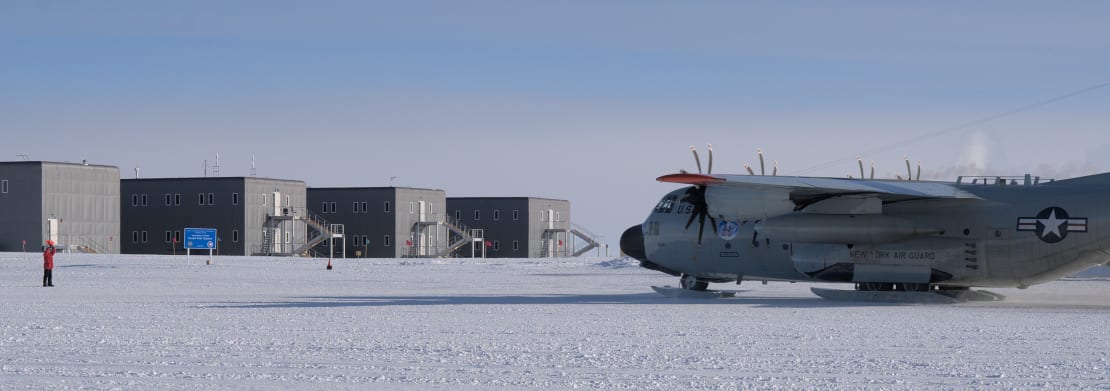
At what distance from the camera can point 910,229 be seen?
82.4 ft

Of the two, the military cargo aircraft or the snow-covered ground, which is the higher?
the military cargo aircraft

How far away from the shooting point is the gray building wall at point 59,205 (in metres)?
71.1

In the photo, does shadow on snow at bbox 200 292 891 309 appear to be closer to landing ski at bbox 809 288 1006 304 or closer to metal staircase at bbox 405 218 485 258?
landing ski at bbox 809 288 1006 304

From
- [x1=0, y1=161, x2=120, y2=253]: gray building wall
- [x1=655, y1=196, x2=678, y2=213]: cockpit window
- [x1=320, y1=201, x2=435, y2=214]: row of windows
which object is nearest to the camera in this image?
[x1=655, y1=196, x2=678, y2=213]: cockpit window

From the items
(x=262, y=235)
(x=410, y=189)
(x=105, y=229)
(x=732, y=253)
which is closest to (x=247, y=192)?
(x=262, y=235)

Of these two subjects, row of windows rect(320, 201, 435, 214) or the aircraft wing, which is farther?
row of windows rect(320, 201, 435, 214)

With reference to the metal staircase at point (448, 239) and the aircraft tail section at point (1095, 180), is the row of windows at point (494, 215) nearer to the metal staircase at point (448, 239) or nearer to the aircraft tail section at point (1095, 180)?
the metal staircase at point (448, 239)

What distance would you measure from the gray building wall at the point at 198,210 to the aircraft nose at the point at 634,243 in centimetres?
5394

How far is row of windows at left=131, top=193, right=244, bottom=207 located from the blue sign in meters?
17.9

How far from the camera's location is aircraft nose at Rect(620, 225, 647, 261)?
1180 inches

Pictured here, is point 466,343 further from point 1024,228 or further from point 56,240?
point 56,240

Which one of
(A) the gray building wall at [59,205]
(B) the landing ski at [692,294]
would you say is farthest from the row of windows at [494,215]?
(B) the landing ski at [692,294]

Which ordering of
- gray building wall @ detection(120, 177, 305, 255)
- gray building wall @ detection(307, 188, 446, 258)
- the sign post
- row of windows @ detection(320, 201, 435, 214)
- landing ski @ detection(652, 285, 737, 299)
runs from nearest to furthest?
landing ski @ detection(652, 285, 737, 299), the sign post, gray building wall @ detection(120, 177, 305, 255), gray building wall @ detection(307, 188, 446, 258), row of windows @ detection(320, 201, 435, 214)

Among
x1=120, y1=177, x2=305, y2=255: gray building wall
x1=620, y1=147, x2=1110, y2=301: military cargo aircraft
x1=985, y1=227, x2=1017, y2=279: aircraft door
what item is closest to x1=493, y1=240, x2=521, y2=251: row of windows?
x1=120, y1=177, x2=305, y2=255: gray building wall
